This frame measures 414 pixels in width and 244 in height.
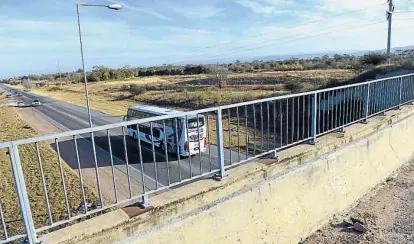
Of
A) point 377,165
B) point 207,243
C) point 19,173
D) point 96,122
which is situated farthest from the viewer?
point 96,122

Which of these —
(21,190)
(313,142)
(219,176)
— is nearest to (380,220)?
(313,142)

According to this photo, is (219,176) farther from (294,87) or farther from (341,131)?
(294,87)

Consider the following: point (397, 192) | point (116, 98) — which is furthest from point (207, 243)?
point (116, 98)

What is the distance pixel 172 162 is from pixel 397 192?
10543mm

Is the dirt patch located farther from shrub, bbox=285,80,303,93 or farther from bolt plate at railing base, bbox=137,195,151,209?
shrub, bbox=285,80,303,93

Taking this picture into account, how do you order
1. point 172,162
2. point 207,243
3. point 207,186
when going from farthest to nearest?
point 172,162
point 207,186
point 207,243

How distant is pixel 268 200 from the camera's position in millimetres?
3777

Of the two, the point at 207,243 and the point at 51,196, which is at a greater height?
the point at 207,243

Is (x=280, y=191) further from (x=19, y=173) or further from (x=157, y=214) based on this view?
(x=19, y=173)

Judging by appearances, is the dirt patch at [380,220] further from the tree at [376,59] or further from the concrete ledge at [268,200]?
the tree at [376,59]

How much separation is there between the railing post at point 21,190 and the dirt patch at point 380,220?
3.22 metres

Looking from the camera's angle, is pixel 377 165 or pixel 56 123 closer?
pixel 377 165

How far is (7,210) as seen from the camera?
7.94 meters

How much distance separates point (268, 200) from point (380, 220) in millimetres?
1893
